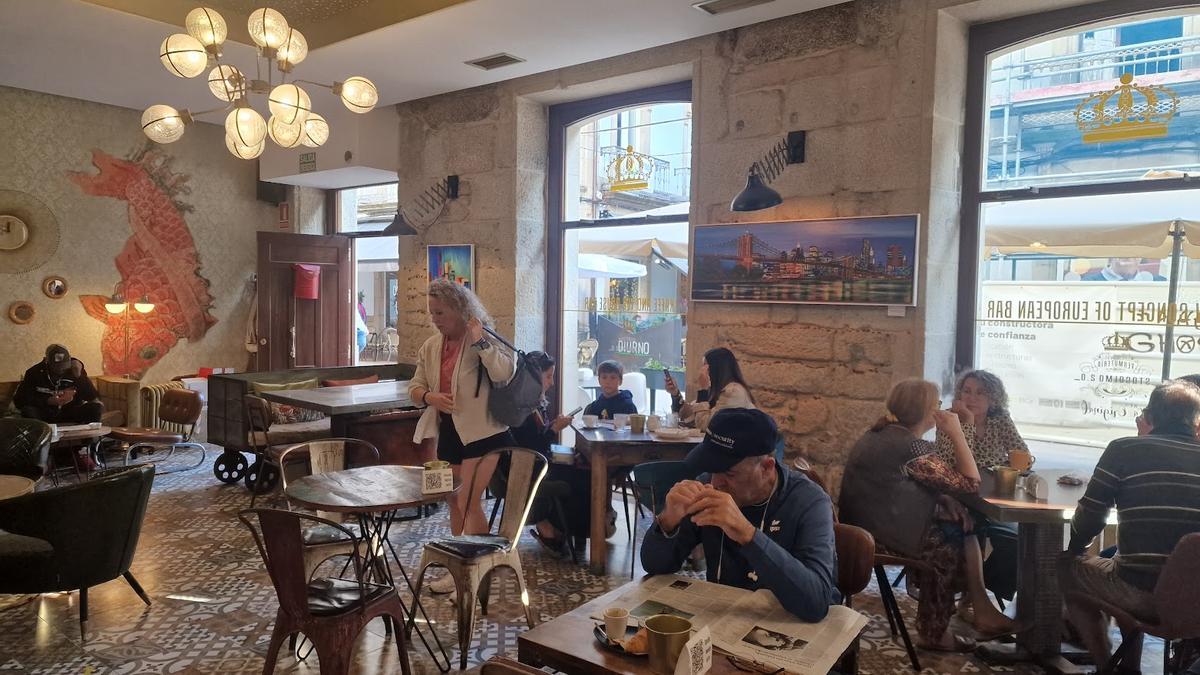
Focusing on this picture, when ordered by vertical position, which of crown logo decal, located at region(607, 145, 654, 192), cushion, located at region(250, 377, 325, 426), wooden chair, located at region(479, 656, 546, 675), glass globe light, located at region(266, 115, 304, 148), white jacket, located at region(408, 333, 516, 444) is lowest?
cushion, located at region(250, 377, 325, 426)

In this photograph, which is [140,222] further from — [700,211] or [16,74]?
[700,211]

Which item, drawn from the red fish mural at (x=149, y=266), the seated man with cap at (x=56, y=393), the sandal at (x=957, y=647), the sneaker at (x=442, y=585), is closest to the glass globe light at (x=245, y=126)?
the sneaker at (x=442, y=585)

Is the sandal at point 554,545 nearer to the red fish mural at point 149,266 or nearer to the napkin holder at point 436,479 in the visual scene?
the napkin holder at point 436,479

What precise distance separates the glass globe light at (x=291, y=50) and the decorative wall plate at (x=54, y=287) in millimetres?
5127

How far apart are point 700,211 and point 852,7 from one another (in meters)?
1.55

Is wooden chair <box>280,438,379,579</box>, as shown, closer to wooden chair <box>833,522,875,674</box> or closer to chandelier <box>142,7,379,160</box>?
chandelier <box>142,7,379,160</box>

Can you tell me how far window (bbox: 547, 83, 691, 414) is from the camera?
6000 millimetres

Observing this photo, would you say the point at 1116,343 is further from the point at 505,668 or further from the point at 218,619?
the point at 218,619

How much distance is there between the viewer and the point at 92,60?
6.11m

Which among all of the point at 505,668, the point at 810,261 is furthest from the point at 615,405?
the point at 505,668

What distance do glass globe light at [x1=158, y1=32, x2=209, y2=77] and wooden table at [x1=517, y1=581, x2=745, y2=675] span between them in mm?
3198

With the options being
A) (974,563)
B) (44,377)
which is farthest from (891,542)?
(44,377)

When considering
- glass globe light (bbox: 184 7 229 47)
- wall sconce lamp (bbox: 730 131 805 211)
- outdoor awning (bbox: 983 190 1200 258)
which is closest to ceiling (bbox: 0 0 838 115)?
wall sconce lamp (bbox: 730 131 805 211)

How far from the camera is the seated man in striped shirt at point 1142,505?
2.71 m
